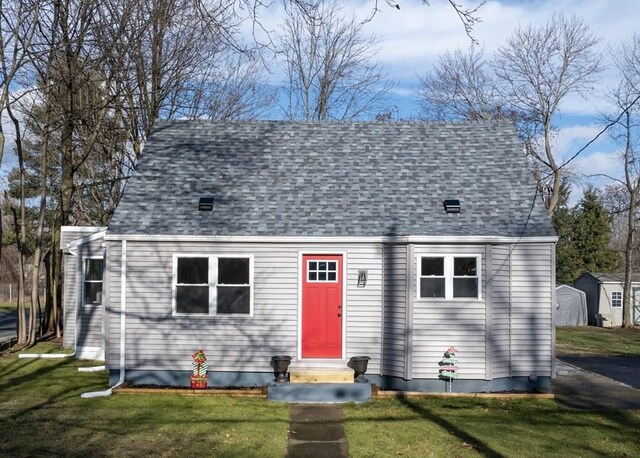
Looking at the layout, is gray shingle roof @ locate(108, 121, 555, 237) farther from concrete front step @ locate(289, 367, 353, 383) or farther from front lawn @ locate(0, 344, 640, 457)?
front lawn @ locate(0, 344, 640, 457)

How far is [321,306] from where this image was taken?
13688mm

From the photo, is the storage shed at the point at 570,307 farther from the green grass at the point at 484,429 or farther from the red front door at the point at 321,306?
the red front door at the point at 321,306

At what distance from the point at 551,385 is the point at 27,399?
10.2 meters

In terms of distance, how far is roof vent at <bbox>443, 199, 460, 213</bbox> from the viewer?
1395cm

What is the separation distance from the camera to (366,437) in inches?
390

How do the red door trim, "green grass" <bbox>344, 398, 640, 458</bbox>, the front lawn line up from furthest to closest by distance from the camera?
the red door trim, "green grass" <bbox>344, 398, 640, 458</bbox>, the front lawn

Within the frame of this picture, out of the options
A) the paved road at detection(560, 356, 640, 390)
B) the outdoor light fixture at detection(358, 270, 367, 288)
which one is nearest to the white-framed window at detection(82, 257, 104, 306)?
the outdoor light fixture at detection(358, 270, 367, 288)

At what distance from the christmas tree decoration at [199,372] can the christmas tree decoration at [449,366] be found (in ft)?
15.1

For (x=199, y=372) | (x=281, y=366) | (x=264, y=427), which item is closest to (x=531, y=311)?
(x=281, y=366)

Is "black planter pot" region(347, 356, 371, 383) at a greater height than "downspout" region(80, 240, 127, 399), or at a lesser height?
lesser

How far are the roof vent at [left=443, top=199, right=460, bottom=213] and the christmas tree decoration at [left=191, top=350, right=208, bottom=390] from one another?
227 inches

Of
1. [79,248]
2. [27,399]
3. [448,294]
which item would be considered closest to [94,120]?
[79,248]

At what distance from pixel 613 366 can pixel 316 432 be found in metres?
11.5

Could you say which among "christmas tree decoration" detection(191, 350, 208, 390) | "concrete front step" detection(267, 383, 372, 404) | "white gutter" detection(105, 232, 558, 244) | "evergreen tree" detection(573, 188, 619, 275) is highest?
"evergreen tree" detection(573, 188, 619, 275)
